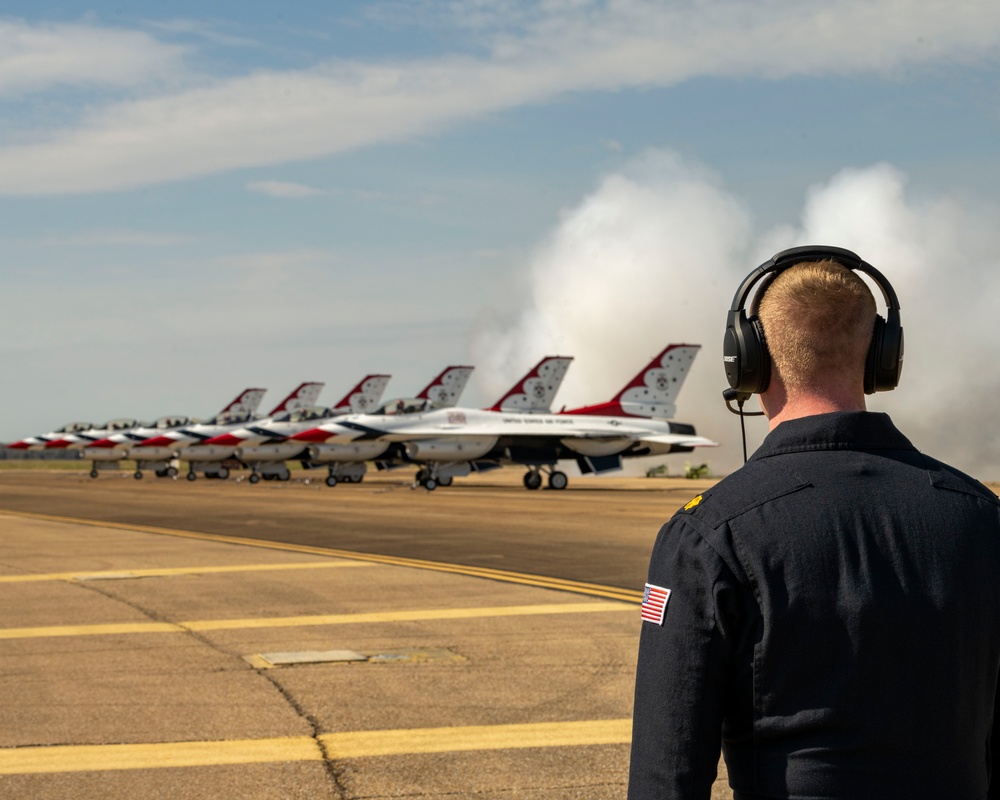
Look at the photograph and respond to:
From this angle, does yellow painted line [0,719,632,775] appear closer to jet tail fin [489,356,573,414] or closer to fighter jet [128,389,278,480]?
jet tail fin [489,356,573,414]

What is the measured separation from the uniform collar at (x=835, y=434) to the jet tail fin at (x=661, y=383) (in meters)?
47.8

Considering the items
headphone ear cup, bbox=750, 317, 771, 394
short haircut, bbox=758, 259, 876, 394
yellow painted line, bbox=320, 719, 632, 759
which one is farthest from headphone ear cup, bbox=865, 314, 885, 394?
yellow painted line, bbox=320, 719, 632, 759

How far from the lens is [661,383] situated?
166ft

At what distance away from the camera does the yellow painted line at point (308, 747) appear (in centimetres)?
648

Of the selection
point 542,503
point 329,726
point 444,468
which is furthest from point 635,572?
point 444,468

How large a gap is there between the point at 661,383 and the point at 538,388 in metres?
5.31

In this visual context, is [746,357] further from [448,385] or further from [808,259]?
[448,385]

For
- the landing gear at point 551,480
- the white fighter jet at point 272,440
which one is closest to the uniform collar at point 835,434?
the landing gear at point 551,480

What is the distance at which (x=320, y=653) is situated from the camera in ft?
31.6

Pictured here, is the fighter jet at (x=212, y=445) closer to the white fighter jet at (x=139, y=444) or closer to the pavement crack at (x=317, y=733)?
the white fighter jet at (x=139, y=444)

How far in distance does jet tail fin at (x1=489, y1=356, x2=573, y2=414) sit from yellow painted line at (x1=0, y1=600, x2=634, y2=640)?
3778 cm

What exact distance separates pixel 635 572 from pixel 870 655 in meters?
13.5

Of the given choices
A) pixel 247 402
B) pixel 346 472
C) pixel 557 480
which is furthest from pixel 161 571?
pixel 247 402

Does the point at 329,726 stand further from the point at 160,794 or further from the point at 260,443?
the point at 260,443
